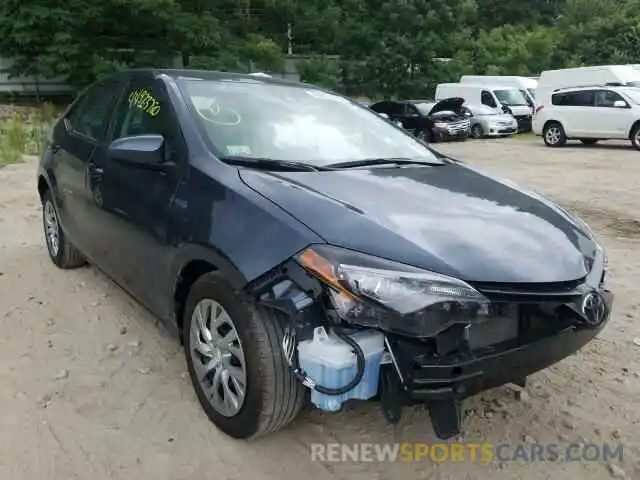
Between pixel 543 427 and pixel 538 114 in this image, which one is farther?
pixel 538 114

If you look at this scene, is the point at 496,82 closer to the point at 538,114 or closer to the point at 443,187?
the point at 538,114

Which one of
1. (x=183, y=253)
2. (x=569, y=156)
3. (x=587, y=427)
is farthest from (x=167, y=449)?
(x=569, y=156)

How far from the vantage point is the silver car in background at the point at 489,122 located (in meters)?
20.1

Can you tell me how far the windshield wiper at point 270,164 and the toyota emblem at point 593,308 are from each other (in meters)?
1.24

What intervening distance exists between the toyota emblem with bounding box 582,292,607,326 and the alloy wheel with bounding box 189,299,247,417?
4.24 feet

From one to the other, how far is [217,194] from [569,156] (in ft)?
44.2

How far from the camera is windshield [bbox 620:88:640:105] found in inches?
613

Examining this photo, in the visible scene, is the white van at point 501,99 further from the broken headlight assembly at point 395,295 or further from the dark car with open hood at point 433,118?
the broken headlight assembly at point 395,295

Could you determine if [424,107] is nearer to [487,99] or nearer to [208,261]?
[487,99]

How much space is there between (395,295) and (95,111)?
2.72 meters

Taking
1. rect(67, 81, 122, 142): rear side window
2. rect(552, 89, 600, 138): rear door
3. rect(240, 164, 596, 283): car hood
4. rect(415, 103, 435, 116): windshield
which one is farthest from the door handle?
rect(415, 103, 435, 116): windshield

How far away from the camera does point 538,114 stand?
1775cm

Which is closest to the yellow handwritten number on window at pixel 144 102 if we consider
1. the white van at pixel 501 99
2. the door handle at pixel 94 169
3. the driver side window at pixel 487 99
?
the door handle at pixel 94 169

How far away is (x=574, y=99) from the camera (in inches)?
661
